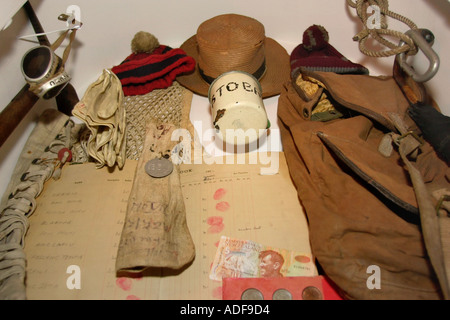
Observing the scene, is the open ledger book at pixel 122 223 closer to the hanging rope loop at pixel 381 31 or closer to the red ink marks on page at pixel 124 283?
the red ink marks on page at pixel 124 283

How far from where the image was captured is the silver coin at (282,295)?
69 cm

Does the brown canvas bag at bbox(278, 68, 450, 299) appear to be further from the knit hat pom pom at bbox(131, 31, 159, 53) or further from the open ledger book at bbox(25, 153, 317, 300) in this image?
the knit hat pom pom at bbox(131, 31, 159, 53)

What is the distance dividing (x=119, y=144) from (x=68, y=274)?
0.31 meters

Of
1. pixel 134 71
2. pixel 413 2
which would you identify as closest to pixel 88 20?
pixel 134 71

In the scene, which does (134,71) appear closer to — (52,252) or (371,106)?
(52,252)

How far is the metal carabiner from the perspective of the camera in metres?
0.73

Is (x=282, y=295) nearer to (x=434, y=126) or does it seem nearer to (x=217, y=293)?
(x=217, y=293)

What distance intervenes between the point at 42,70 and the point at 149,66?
32 centimetres

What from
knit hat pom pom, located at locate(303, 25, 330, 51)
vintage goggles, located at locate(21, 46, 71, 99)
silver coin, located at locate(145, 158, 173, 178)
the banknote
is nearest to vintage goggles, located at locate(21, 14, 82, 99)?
vintage goggles, located at locate(21, 46, 71, 99)

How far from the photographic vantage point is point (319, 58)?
961 millimetres

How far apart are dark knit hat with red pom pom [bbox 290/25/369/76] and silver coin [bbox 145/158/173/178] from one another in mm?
407

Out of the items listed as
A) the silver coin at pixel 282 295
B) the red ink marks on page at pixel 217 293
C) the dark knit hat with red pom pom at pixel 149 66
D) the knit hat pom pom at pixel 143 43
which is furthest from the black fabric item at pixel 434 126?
the knit hat pom pom at pixel 143 43

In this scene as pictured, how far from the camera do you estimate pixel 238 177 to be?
893 millimetres

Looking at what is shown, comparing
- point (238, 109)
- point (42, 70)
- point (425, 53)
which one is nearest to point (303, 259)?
point (238, 109)
